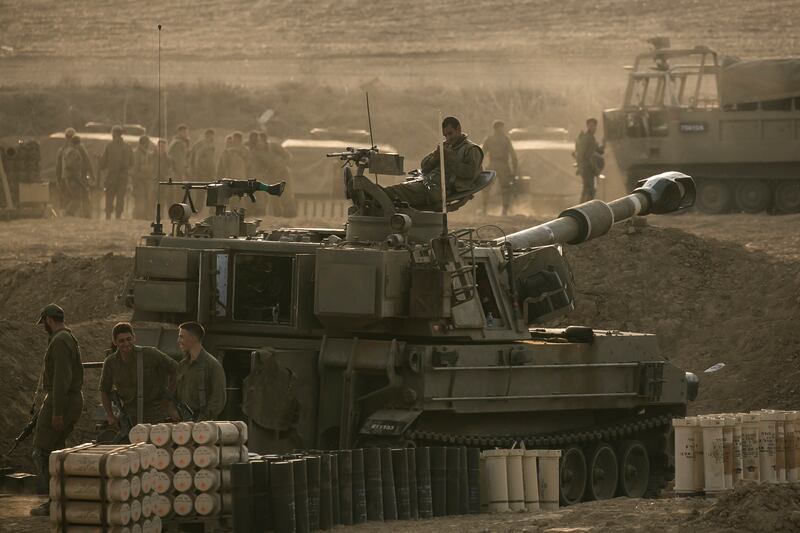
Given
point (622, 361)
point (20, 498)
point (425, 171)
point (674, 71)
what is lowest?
point (20, 498)

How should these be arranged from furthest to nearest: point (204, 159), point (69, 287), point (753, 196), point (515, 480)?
point (204, 159) < point (753, 196) < point (69, 287) < point (515, 480)

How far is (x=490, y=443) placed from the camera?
52.7ft

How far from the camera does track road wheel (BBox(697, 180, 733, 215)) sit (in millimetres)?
34500

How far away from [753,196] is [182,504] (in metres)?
22.3

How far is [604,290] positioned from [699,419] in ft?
32.9

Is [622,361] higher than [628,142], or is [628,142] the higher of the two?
[628,142]

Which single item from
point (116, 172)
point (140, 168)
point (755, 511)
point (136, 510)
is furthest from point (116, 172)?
point (755, 511)

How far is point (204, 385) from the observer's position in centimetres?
1495

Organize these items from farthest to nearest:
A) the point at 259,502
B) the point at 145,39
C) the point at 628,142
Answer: the point at 145,39 → the point at 628,142 → the point at 259,502

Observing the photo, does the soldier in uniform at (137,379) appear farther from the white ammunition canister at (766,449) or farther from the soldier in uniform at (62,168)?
the soldier in uniform at (62,168)

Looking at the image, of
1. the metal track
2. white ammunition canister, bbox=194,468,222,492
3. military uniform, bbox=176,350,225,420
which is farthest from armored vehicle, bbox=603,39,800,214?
white ammunition canister, bbox=194,468,222,492

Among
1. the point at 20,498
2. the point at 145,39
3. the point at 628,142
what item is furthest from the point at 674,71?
the point at 145,39

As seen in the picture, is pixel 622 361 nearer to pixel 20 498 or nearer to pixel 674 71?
pixel 20 498

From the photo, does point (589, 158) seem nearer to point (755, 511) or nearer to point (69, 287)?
point (69, 287)
